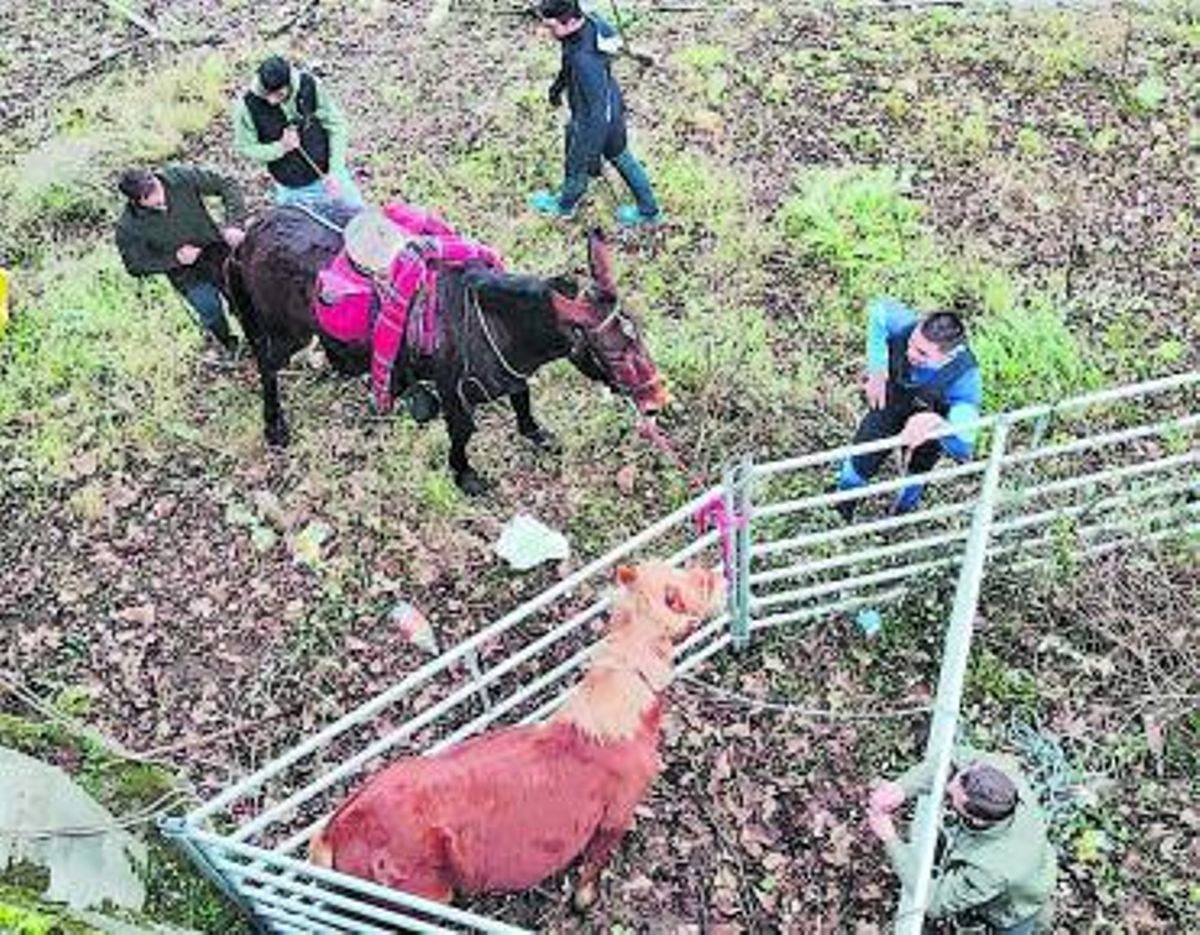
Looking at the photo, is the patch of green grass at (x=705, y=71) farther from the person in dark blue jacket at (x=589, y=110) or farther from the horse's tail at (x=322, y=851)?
the horse's tail at (x=322, y=851)

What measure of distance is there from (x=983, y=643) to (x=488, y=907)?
276 cm

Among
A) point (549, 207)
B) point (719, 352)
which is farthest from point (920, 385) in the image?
point (549, 207)

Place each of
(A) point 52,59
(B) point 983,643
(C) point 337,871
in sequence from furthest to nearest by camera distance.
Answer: (A) point 52,59 < (B) point 983,643 < (C) point 337,871

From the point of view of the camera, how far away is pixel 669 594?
18.7 feet

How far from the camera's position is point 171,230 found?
7.82 meters

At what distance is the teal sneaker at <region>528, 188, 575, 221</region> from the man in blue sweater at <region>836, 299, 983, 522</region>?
3260 millimetres

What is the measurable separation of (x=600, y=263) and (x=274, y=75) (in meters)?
2.66

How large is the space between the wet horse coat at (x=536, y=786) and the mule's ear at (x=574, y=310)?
4.54 ft

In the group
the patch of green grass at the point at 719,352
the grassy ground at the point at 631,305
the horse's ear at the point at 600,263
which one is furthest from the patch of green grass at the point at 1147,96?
the horse's ear at the point at 600,263

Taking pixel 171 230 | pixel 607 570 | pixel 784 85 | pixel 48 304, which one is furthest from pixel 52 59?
pixel 607 570

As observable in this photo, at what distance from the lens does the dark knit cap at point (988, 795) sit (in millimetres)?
5094

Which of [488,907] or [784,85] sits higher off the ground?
[784,85]

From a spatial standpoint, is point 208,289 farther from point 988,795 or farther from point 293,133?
point 988,795

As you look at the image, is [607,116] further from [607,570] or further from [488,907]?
[488,907]
